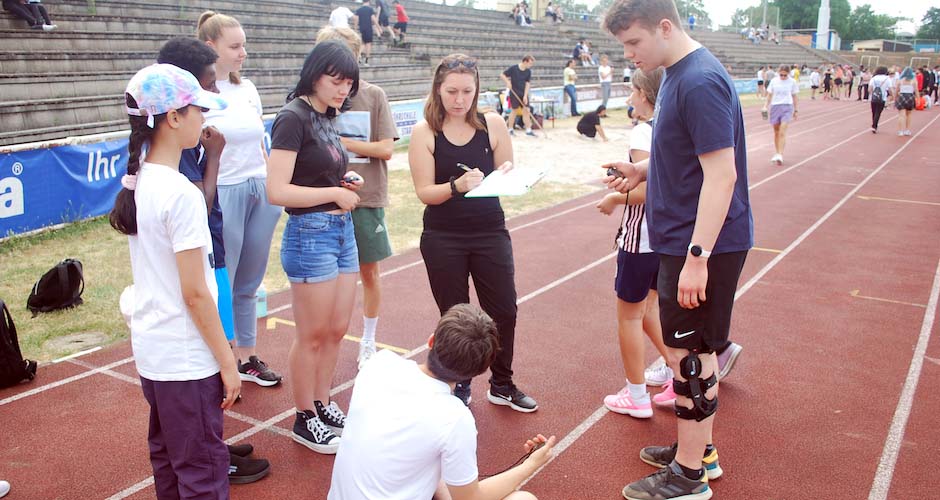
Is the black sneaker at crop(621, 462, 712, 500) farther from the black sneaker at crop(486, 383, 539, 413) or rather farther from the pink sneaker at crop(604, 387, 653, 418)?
the black sneaker at crop(486, 383, 539, 413)

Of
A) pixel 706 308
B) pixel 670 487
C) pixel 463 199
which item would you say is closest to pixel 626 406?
pixel 670 487

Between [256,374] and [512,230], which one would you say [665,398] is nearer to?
[256,374]

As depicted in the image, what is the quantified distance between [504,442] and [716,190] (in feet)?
5.74

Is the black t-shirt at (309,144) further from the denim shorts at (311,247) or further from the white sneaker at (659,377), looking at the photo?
the white sneaker at (659,377)

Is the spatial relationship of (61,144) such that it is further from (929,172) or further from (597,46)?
(597,46)

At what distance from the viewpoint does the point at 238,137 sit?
3.83 meters

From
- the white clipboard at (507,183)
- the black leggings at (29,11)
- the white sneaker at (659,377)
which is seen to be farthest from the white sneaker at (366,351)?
the black leggings at (29,11)

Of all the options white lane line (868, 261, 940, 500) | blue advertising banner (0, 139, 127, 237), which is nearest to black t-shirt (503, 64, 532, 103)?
blue advertising banner (0, 139, 127, 237)

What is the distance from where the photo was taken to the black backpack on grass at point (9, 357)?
413 centimetres

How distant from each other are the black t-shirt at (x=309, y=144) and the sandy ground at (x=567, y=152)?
7.65 m

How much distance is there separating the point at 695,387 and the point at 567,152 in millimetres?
12530

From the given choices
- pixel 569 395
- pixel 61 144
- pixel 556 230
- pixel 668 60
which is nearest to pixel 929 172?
pixel 556 230

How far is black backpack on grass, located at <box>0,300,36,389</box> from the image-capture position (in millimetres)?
4129

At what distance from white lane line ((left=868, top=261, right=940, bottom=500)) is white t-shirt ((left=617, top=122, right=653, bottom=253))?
1501 millimetres
